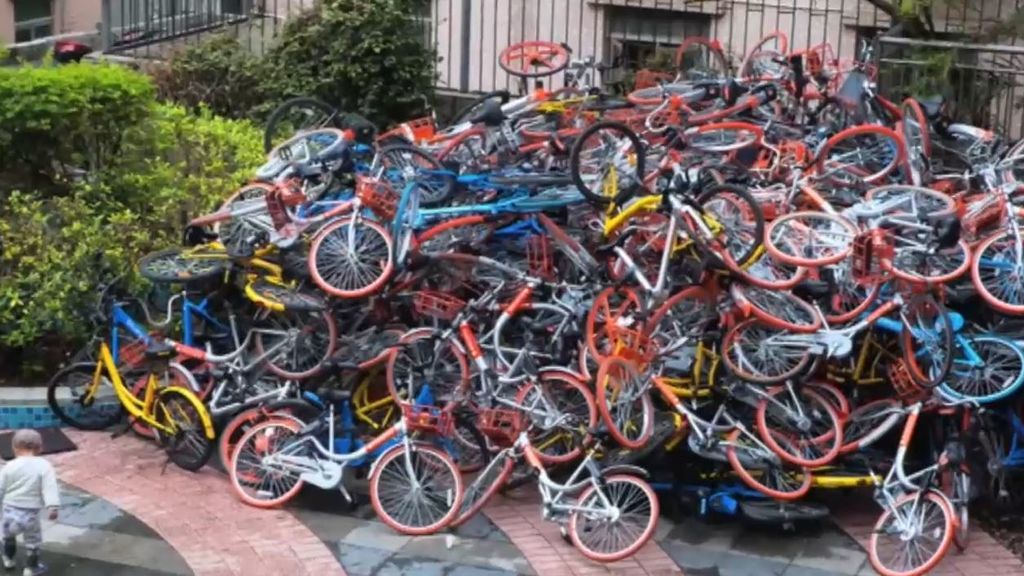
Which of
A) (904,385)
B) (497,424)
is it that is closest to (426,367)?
(497,424)

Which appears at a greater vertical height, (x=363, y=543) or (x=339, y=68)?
(x=339, y=68)

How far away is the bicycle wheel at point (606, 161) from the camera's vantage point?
1020 cm

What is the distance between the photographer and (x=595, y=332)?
32.5 ft

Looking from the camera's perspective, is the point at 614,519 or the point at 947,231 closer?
the point at 614,519

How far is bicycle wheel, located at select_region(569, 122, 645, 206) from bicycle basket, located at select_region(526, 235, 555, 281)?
0.48 meters

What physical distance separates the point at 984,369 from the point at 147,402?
5590 millimetres

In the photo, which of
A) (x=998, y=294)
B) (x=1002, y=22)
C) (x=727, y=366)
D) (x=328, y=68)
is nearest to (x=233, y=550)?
(x=727, y=366)

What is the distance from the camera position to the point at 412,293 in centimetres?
1053

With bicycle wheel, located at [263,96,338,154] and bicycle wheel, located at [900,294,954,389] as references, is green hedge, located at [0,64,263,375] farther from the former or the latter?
bicycle wheel, located at [900,294,954,389]

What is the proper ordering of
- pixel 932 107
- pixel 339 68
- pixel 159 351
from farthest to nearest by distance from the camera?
pixel 339 68 → pixel 932 107 → pixel 159 351

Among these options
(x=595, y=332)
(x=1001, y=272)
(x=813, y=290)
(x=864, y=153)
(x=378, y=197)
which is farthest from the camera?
(x=864, y=153)

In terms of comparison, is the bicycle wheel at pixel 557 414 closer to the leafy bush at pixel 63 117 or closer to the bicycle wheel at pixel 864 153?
the bicycle wheel at pixel 864 153

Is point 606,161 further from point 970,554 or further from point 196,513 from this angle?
point 196,513

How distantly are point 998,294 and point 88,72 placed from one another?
7.49 m
